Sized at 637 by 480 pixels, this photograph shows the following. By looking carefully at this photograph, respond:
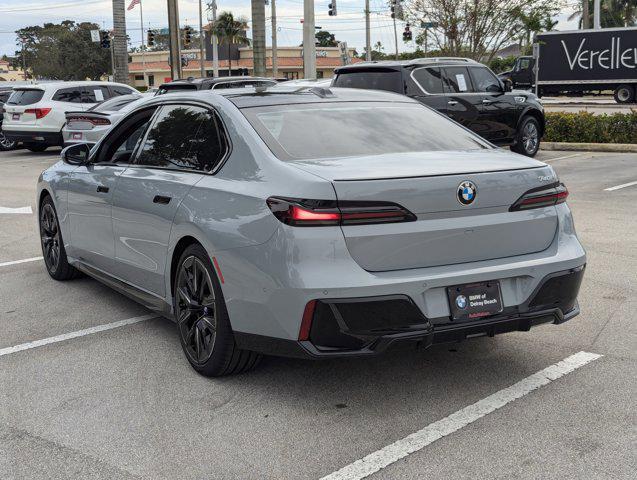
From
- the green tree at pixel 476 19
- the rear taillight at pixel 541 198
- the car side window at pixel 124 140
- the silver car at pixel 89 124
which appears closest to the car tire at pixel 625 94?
the green tree at pixel 476 19

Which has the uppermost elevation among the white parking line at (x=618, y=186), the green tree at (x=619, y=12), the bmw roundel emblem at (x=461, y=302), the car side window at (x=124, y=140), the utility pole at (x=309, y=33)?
the green tree at (x=619, y=12)

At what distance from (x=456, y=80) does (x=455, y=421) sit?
11.6 meters

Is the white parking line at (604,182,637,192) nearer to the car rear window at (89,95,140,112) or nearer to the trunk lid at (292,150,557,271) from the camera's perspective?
the trunk lid at (292,150,557,271)

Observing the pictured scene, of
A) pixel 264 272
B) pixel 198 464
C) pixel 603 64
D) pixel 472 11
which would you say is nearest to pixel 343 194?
pixel 264 272

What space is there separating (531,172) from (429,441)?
154 centimetres

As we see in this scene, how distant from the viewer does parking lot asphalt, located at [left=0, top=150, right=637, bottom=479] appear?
12.3 feet

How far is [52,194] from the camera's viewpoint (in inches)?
285

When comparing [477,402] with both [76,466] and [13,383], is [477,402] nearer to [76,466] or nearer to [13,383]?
[76,466]

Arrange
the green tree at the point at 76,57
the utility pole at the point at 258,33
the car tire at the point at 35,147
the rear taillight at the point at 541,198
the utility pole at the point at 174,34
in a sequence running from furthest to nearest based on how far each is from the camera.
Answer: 1. the green tree at the point at 76,57
2. the utility pole at the point at 174,34
3. the utility pole at the point at 258,33
4. the car tire at the point at 35,147
5. the rear taillight at the point at 541,198

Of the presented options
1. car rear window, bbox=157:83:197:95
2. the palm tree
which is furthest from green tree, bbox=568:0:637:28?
car rear window, bbox=157:83:197:95

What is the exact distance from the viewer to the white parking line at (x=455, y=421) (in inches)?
145

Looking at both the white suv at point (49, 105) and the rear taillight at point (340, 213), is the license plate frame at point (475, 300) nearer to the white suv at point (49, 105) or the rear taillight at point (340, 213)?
the rear taillight at point (340, 213)

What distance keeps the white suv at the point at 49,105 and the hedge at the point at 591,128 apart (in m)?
10.5

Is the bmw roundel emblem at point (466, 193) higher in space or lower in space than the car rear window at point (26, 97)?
lower
